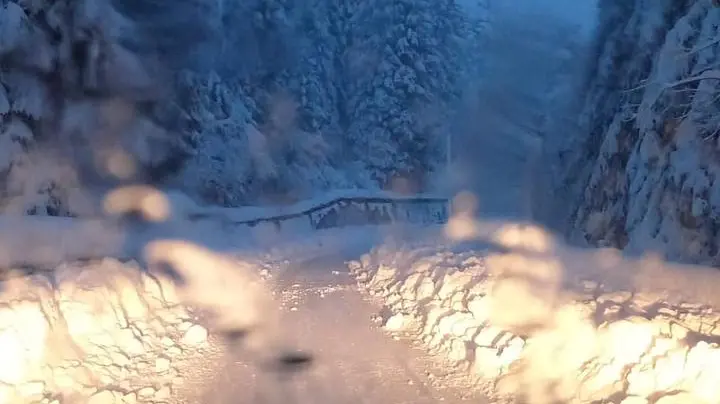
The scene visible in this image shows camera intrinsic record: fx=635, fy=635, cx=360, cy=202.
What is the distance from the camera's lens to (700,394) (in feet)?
14.2

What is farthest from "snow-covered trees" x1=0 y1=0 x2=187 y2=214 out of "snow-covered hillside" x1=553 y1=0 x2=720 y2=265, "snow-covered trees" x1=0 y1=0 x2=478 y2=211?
"snow-covered hillside" x1=553 y1=0 x2=720 y2=265

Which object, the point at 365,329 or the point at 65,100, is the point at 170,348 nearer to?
the point at 365,329

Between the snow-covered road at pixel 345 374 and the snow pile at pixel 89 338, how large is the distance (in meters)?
0.52

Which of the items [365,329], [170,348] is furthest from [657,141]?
[170,348]

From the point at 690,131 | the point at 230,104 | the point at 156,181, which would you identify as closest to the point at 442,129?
the point at 230,104

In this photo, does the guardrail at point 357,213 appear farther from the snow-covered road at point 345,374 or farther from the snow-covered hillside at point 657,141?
the snow-covered road at point 345,374

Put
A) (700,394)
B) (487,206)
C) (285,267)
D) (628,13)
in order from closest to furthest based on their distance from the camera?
(700,394) < (285,267) < (628,13) < (487,206)

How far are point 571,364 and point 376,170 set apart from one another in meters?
23.8

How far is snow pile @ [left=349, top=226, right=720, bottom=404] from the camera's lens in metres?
4.73

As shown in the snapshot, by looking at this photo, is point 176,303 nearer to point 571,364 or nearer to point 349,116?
point 571,364

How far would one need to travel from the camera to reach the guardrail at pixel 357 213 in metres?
19.1

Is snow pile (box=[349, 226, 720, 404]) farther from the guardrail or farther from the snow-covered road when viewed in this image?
the guardrail

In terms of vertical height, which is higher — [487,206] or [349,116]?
[349,116]

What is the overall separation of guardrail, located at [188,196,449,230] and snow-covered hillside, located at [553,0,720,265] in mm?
8304
